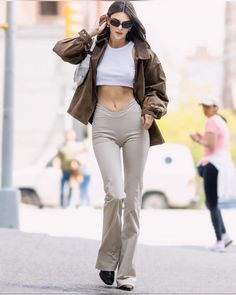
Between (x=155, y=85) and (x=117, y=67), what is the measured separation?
279 mm

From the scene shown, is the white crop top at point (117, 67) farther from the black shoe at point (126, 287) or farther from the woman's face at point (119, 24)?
the black shoe at point (126, 287)

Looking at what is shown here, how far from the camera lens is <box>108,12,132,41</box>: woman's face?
18.9ft

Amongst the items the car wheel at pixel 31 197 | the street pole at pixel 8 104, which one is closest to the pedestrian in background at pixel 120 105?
the street pole at pixel 8 104

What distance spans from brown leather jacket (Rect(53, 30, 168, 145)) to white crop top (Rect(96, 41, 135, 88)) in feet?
0.11

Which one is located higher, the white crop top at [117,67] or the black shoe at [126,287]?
the white crop top at [117,67]

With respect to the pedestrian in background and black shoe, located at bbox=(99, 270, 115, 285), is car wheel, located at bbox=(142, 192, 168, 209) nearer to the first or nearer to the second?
black shoe, located at bbox=(99, 270, 115, 285)

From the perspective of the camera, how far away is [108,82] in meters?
5.83

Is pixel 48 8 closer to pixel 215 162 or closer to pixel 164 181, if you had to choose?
pixel 164 181

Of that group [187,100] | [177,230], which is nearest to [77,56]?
[177,230]

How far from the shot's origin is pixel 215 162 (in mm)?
9461

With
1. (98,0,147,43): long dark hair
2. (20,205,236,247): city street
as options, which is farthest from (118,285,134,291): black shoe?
(20,205,236,247): city street

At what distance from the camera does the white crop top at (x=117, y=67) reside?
19.1 feet

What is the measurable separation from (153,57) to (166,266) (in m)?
2.16

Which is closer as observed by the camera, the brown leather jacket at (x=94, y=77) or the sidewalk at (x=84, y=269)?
the brown leather jacket at (x=94, y=77)
